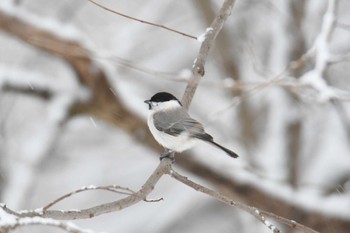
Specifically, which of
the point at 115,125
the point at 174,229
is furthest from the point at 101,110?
the point at 174,229

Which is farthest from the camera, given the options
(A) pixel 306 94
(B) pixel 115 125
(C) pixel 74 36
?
(B) pixel 115 125

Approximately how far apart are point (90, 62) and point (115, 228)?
3.51 metres

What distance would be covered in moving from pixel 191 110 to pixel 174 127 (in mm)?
4430

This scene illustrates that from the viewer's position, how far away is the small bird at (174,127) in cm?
270

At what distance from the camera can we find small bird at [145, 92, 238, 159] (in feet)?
8.86

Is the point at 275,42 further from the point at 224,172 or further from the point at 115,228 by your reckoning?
the point at 115,228

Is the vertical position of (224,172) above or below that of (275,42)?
below

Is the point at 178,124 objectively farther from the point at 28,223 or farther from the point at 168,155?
the point at 28,223

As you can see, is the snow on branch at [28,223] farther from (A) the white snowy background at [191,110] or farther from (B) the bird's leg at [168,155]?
(A) the white snowy background at [191,110]

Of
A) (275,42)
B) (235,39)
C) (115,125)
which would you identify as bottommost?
(115,125)

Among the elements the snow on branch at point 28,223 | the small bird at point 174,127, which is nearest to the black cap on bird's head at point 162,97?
the small bird at point 174,127

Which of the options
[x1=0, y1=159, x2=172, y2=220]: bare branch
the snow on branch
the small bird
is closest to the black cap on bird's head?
the small bird

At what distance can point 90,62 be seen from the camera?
4.93 m

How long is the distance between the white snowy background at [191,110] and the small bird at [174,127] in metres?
0.58
